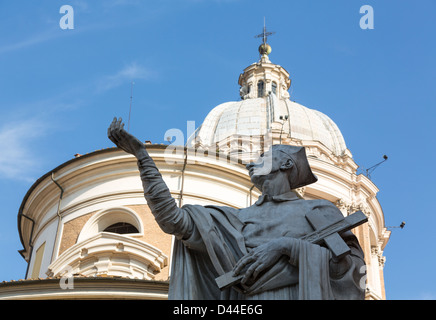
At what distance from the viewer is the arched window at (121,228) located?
26911 mm

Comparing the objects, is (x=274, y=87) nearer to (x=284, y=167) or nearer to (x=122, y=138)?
(x=284, y=167)

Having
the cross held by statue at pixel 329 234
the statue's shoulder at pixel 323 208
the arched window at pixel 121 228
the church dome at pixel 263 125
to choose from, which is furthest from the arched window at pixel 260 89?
the cross held by statue at pixel 329 234

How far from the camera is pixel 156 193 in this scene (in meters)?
5.16

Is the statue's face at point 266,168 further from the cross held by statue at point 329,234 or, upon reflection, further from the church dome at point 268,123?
the church dome at point 268,123

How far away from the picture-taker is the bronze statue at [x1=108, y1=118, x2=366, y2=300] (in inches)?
193

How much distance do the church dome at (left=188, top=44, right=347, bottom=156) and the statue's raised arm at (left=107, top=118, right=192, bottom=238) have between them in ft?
117

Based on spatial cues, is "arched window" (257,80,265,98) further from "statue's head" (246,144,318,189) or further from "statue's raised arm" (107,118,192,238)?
"statue's raised arm" (107,118,192,238)

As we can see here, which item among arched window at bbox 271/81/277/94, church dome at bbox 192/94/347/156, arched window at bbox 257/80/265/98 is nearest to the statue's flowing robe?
church dome at bbox 192/94/347/156

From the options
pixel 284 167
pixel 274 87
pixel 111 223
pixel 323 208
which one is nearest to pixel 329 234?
pixel 323 208

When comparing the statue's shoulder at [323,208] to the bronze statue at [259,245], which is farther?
the statue's shoulder at [323,208]

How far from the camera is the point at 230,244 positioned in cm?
524

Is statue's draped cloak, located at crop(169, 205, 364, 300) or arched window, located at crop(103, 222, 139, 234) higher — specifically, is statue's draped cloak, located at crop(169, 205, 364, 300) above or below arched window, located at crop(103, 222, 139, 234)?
below

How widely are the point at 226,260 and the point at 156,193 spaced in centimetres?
63
